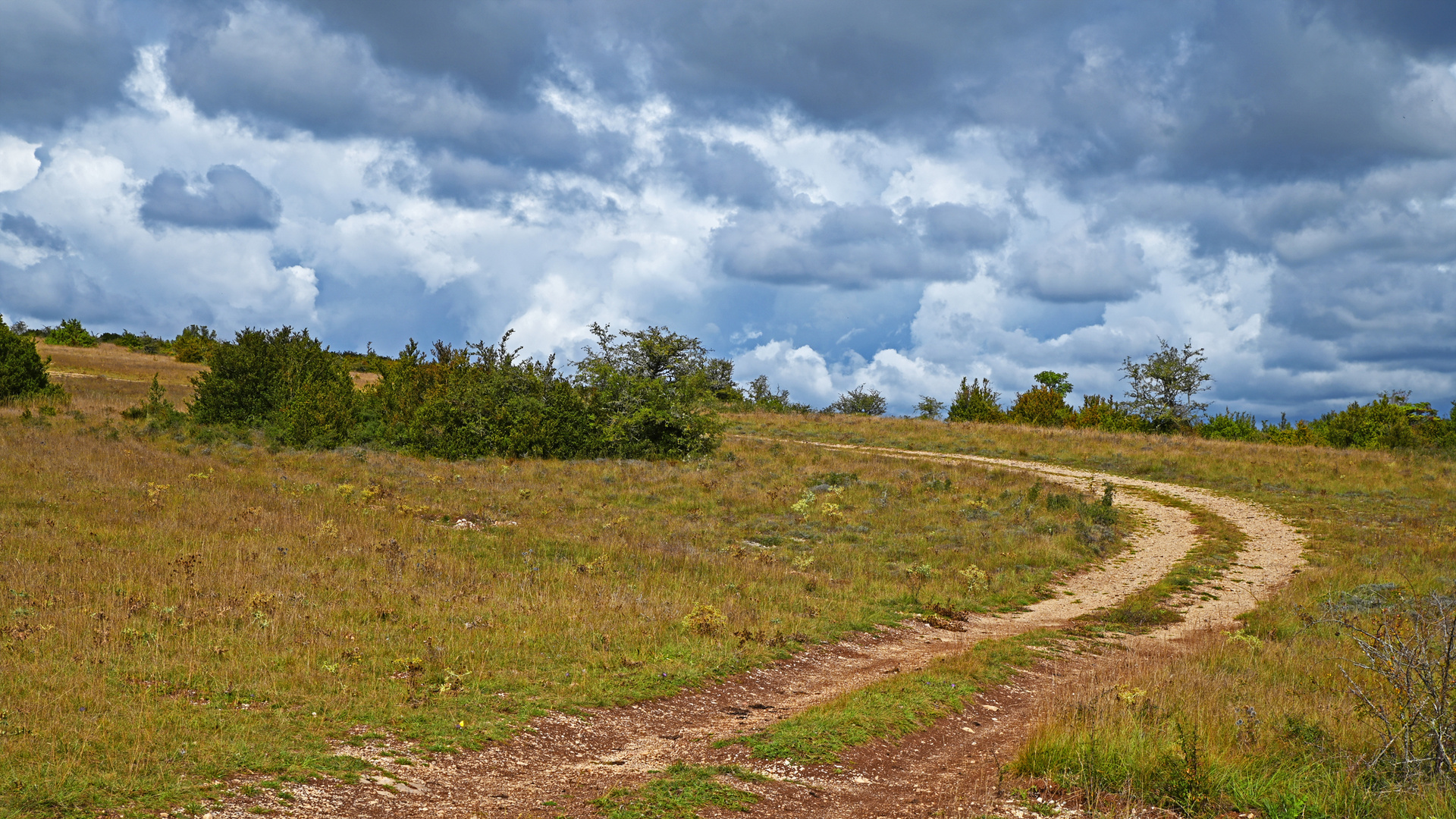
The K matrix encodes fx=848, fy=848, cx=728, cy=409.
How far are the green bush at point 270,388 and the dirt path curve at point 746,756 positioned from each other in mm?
25875

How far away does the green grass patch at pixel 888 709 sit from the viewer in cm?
791

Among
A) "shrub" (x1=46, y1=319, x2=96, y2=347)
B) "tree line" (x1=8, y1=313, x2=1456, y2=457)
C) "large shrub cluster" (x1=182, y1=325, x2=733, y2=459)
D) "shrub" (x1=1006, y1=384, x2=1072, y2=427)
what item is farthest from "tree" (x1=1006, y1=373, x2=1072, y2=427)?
"shrub" (x1=46, y1=319, x2=96, y2=347)

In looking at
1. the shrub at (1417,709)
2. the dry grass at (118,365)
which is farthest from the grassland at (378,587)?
the dry grass at (118,365)

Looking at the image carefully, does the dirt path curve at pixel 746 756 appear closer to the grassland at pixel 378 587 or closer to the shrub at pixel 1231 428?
the grassland at pixel 378 587

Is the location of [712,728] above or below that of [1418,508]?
below

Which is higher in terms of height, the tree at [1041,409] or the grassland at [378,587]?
the tree at [1041,409]

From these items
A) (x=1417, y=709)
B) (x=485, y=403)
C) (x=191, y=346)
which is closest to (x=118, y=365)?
(x=191, y=346)

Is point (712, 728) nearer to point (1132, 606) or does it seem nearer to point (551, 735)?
point (551, 735)

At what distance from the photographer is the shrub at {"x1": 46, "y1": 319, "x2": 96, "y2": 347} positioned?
272 ft

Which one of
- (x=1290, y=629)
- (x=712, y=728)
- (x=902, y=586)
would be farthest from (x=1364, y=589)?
(x=712, y=728)

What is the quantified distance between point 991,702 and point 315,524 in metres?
13.6

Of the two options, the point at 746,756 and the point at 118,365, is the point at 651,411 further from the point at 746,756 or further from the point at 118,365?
the point at 118,365

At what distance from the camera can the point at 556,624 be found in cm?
1180

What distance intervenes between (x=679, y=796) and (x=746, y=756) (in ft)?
3.97
